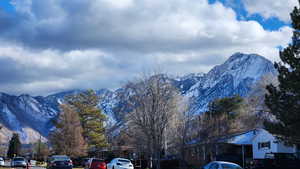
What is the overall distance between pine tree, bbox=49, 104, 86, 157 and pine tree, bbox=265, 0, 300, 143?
56107mm

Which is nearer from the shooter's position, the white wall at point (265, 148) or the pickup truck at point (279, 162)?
the pickup truck at point (279, 162)

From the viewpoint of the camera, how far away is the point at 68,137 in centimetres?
8419

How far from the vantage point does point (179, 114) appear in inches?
2437

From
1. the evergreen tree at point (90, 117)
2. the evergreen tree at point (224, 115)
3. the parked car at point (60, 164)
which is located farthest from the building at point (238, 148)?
the evergreen tree at point (90, 117)

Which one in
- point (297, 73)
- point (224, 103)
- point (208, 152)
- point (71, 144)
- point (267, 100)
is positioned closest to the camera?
point (297, 73)

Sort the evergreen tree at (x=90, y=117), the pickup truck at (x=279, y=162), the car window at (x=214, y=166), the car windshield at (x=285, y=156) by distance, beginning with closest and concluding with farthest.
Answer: the car window at (x=214, y=166)
the pickup truck at (x=279, y=162)
the car windshield at (x=285, y=156)
the evergreen tree at (x=90, y=117)

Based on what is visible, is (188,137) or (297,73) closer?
(297,73)

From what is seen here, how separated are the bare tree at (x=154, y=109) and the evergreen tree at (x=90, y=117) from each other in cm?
3464

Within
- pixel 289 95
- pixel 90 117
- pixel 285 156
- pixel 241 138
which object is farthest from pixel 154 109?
pixel 90 117

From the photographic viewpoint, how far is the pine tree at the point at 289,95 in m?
29.4

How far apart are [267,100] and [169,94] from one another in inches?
1155

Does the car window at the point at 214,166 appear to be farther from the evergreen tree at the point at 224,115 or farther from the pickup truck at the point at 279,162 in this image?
the evergreen tree at the point at 224,115

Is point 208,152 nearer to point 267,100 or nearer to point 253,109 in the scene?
point 253,109

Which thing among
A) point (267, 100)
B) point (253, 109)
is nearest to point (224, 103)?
point (253, 109)
